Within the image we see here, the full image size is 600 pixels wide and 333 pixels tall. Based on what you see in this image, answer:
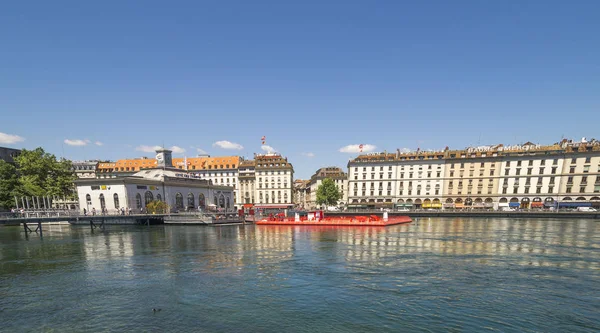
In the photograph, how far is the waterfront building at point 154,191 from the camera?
217 ft

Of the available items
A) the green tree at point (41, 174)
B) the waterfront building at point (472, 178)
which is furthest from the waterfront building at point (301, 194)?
the green tree at point (41, 174)

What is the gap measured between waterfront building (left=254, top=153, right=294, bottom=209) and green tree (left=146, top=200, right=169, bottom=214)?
4937cm

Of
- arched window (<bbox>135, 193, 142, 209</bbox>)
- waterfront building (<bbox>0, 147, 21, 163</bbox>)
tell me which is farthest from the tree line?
arched window (<bbox>135, 193, 142, 209</bbox>)

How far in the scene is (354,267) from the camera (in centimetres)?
2477

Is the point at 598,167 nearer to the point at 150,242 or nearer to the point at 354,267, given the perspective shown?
the point at 354,267

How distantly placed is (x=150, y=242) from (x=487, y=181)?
97.3 m

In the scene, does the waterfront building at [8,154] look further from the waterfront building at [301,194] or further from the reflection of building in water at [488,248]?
the waterfront building at [301,194]

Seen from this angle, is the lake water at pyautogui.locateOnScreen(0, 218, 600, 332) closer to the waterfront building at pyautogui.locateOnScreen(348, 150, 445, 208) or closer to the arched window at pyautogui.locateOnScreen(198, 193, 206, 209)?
the arched window at pyautogui.locateOnScreen(198, 193, 206, 209)

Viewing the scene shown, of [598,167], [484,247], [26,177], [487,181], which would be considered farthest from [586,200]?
[26,177]

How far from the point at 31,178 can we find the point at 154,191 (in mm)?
30245

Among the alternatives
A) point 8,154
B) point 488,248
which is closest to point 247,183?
point 8,154

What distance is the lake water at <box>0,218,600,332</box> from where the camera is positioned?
14.6m

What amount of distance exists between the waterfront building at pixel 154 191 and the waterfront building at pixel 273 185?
758 inches

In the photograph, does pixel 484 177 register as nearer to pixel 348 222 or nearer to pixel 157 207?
pixel 348 222
